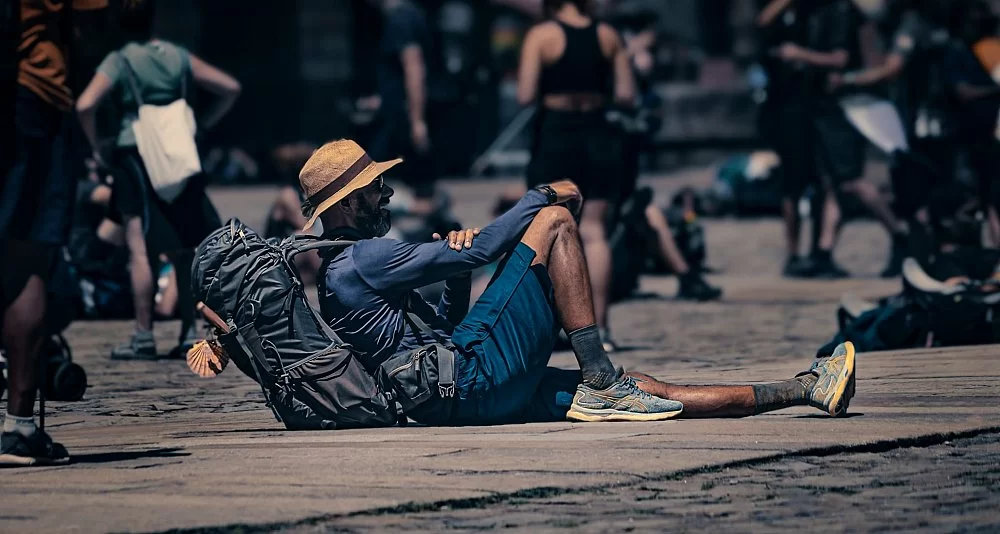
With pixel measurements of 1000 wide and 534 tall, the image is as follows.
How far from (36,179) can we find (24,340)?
492mm

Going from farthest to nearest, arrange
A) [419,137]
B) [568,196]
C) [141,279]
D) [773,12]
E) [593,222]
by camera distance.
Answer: [773,12] → [419,137] → [141,279] → [593,222] → [568,196]

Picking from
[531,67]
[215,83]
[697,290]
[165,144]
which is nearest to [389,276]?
[165,144]

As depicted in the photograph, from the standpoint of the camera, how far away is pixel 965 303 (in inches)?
378

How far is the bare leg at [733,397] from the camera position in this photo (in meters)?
7.32

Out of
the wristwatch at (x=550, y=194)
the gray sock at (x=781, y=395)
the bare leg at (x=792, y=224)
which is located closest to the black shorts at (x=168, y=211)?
the wristwatch at (x=550, y=194)

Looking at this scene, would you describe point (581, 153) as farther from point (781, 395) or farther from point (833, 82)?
point (833, 82)

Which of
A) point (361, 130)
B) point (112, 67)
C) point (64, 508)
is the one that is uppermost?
point (112, 67)

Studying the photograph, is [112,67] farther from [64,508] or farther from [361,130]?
[361,130]

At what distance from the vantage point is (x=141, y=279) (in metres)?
10.6

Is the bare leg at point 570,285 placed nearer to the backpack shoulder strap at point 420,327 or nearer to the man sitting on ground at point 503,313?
the man sitting on ground at point 503,313

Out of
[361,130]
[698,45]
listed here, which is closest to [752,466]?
[361,130]

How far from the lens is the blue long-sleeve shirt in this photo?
23.3ft

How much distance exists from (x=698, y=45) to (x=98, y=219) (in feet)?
50.9

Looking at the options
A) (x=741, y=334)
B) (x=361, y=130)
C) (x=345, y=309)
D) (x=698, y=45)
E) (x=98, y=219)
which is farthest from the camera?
(x=698, y=45)
